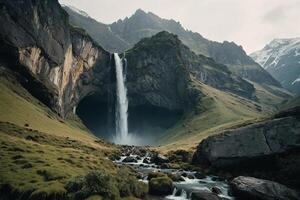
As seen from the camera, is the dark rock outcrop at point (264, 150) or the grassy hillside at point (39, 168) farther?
the dark rock outcrop at point (264, 150)

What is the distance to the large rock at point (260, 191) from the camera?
69812 millimetres

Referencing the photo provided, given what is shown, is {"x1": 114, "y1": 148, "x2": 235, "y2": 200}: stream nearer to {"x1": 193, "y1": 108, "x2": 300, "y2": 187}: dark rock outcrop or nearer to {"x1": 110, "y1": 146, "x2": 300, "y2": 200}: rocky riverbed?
{"x1": 110, "y1": 146, "x2": 300, "y2": 200}: rocky riverbed

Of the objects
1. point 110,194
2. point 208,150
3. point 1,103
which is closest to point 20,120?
point 1,103

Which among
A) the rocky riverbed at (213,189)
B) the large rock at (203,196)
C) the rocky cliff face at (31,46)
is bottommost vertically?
the large rock at (203,196)

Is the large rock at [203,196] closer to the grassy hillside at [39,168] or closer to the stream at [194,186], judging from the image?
the stream at [194,186]

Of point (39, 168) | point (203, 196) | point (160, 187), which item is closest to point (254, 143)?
point (160, 187)

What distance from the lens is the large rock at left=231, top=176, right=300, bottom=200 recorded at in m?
69.8

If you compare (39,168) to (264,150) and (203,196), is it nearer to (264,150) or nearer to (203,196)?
(203,196)

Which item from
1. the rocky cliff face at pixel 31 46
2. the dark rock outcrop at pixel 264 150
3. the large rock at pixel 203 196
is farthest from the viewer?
the rocky cliff face at pixel 31 46

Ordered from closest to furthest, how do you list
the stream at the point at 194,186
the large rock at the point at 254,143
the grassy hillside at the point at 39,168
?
the grassy hillside at the point at 39,168
the stream at the point at 194,186
the large rock at the point at 254,143

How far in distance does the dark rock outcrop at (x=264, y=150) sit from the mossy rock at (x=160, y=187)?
89.3 feet

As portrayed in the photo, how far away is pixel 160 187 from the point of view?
7294 centimetres

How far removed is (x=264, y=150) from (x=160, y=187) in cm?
3345

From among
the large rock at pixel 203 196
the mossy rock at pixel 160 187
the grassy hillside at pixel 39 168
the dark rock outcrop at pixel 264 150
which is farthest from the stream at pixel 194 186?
the grassy hillside at pixel 39 168
